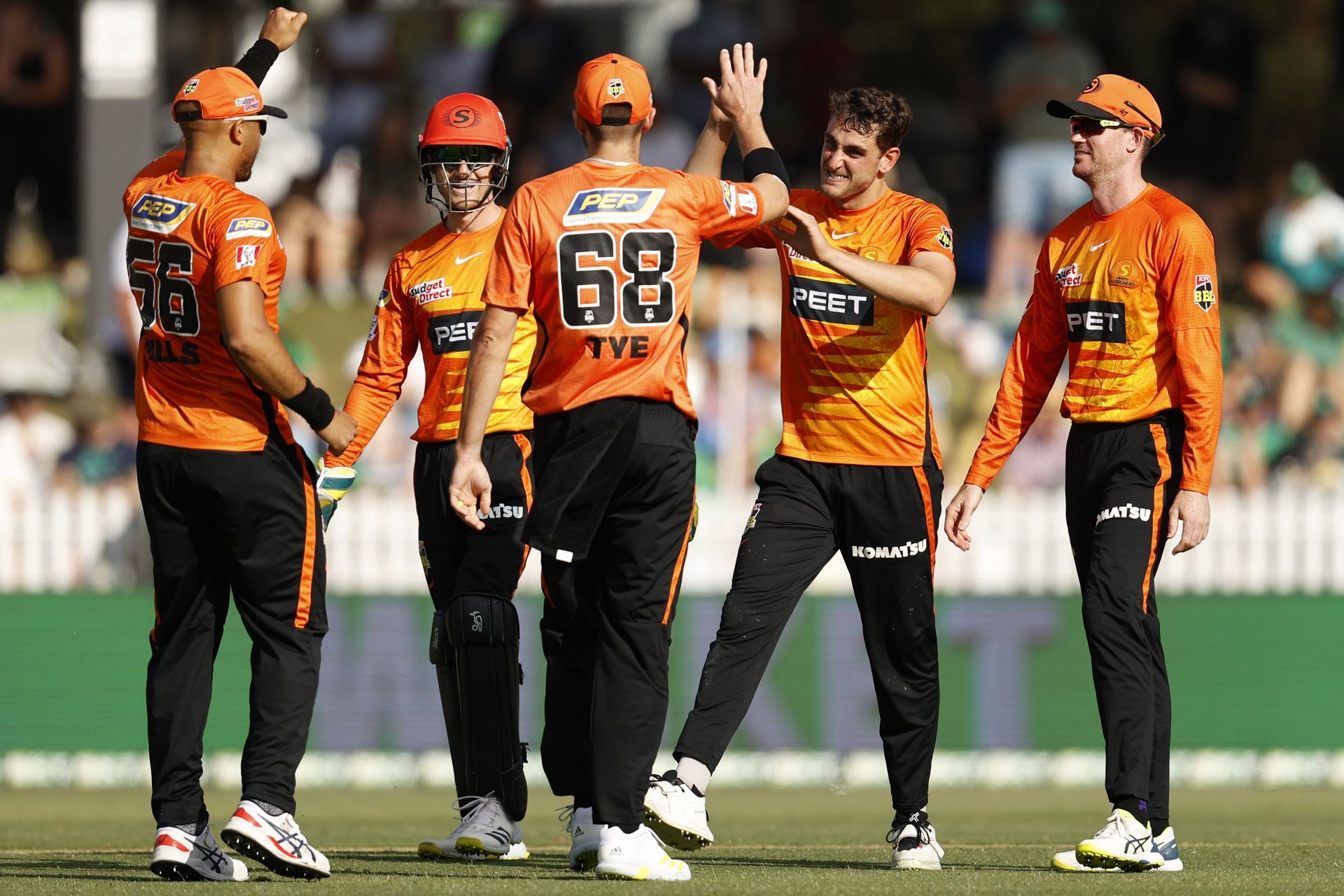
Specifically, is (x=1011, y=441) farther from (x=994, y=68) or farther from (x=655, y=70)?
(x=655, y=70)

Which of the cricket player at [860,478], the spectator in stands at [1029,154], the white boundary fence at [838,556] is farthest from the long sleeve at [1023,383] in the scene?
the spectator in stands at [1029,154]

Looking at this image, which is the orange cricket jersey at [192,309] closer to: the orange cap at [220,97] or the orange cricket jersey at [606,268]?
the orange cap at [220,97]

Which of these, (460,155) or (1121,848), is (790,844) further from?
(460,155)

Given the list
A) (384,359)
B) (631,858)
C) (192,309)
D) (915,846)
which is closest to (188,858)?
(631,858)

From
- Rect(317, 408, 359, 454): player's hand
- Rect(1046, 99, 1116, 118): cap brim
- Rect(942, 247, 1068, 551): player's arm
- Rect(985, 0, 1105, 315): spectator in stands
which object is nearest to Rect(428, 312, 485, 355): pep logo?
Rect(317, 408, 359, 454): player's hand

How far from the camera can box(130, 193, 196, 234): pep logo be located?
7070mm

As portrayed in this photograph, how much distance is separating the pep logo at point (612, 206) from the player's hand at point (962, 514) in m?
1.61

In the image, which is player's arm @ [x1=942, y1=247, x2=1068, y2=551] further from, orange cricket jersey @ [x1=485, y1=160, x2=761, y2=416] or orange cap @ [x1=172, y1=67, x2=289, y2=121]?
orange cap @ [x1=172, y1=67, x2=289, y2=121]

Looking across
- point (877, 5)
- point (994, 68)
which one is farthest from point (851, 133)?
point (877, 5)

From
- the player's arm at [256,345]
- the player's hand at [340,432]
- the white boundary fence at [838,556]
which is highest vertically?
the player's arm at [256,345]

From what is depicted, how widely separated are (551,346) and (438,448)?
4.02 feet

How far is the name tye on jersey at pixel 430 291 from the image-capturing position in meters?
8.16

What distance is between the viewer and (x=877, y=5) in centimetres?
2123

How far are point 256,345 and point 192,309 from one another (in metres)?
0.35
